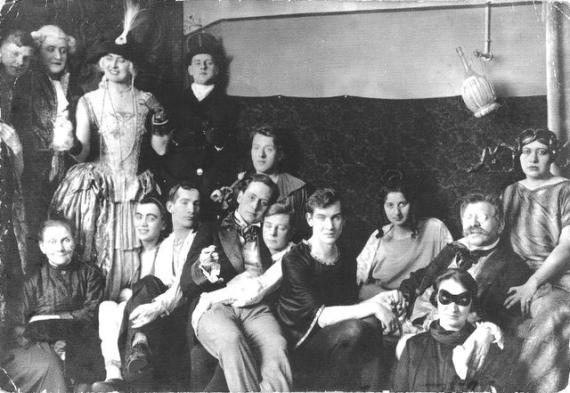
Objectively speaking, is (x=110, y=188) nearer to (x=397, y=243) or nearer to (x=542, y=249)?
(x=397, y=243)

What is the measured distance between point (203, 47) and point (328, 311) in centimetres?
161

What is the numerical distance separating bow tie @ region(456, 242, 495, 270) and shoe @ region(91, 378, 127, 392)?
1.91 metres

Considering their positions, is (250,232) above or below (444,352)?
above

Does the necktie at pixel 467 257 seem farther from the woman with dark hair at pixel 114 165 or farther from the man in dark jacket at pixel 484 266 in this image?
the woman with dark hair at pixel 114 165

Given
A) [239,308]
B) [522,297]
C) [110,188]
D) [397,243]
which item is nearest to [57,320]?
[110,188]

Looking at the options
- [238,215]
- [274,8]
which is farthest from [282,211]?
[274,8]

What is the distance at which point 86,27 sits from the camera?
432 centimetres

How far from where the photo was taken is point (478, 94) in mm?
4234

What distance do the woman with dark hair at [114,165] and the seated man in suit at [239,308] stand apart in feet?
1.27

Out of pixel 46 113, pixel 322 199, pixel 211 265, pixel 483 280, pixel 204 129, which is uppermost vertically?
pixel 46 113

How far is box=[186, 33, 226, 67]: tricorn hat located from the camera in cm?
432

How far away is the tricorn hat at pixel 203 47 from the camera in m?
4.32

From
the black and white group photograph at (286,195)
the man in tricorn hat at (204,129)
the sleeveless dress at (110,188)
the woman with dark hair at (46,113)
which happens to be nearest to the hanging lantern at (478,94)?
the black and white group photograph at (286,195)

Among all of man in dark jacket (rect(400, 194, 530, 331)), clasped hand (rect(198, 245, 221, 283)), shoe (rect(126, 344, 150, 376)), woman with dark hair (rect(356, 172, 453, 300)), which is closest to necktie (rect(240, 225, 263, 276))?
clasped hand (rect(198, 245, 221, 283))
